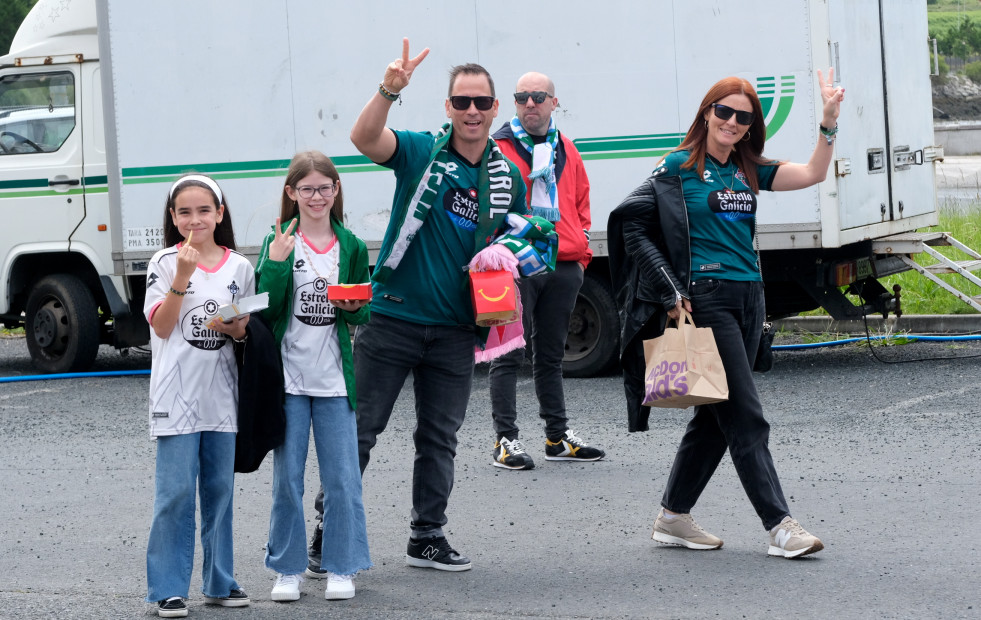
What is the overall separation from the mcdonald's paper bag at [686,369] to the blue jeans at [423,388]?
0.71 metres

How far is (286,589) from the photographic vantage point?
459 cm

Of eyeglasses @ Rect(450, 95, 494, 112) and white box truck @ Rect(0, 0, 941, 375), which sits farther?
white box truck @ Rect(0, 0, 941, 375)

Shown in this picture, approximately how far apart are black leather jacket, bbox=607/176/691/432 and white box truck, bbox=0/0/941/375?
4.23 metres

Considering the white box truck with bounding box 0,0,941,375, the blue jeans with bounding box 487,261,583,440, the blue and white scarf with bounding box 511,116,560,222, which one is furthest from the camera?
the white box truck with bounding box 0,0,941,375

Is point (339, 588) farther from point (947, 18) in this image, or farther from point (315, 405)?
point (947, 18)

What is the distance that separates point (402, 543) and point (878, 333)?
6532 mm

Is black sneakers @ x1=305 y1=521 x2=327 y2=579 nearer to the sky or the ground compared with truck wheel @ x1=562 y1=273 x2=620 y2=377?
nearer to the ground

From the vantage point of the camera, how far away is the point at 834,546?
5.16 m

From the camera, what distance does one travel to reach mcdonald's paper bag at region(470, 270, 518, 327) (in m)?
4.70

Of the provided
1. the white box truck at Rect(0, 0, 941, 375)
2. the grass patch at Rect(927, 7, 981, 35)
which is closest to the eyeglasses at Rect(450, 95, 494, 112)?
the white box truck at Rect(0, 0, 941, 375)

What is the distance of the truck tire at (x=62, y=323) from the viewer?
1099 centimetres

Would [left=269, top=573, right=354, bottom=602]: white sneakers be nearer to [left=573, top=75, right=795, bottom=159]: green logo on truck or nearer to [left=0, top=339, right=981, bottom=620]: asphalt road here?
[left=0, top=339, right=981, bottom=620]: asphalt road

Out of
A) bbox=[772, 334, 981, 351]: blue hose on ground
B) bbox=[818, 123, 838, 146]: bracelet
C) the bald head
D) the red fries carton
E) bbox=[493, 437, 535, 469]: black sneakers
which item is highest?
the bald head

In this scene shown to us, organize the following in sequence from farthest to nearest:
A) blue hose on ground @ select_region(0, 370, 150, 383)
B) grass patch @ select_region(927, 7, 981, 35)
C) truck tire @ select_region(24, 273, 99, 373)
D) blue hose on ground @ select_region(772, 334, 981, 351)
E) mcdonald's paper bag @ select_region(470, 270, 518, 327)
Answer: grass patch @ select_region(927, 7, 981, 35)
truck tire @ select_region(24, 273, 99, 373)
blue hose on ground @ select_region(0, 370, 150, 383)
blue hose on ground @ select_region(772, 334, 981, 351)
mcdonald's paper bag @ select_region(470, 270, 518, 327)
